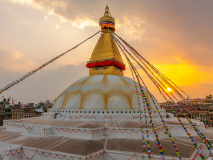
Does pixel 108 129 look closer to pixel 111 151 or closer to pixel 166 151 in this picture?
pixel 111 151

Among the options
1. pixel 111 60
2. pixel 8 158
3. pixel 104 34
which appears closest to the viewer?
pixel 8 158

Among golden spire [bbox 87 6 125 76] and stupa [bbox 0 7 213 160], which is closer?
stupa [bbox 0 7 213 160]

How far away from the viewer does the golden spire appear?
17.0m

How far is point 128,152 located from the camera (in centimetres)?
733

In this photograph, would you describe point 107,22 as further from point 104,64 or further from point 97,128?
point 97,128

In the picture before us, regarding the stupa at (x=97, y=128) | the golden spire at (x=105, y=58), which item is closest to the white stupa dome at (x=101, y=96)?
the stupa at (x=97, y=128)

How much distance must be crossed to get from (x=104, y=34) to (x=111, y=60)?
13.9 ft

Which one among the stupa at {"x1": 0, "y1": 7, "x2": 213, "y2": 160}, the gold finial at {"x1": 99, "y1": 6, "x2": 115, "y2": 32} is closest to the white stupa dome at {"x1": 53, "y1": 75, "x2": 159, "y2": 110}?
the stupa at {"x1": 0, "y1": 7, "x2": 213, "y2": 160}

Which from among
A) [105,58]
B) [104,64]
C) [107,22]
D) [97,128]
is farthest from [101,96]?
[107,22]

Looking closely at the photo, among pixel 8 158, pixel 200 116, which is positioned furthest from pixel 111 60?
pixel 200 116

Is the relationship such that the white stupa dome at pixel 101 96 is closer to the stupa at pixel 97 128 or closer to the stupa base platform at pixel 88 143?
the stupa at pixel 97 128

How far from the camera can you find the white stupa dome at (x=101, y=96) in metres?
13.0

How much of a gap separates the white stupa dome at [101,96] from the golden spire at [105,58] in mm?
1885

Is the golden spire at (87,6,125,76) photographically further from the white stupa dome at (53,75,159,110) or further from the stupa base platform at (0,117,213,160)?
the stupa base platform at (0,117,213,160)
